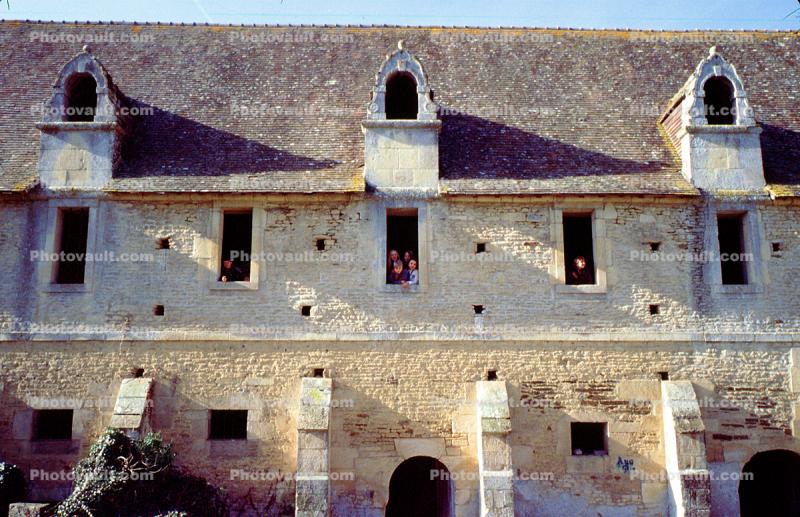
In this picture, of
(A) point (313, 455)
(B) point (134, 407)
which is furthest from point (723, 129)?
(B) point (134, 407)

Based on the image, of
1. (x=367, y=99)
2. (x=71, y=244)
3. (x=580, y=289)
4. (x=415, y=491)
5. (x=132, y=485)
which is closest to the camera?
(x=132, y=485)

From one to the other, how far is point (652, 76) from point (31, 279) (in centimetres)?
1420

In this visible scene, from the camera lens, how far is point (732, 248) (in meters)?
14.1

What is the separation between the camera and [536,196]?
1313 centimetres

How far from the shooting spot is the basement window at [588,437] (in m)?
12.9

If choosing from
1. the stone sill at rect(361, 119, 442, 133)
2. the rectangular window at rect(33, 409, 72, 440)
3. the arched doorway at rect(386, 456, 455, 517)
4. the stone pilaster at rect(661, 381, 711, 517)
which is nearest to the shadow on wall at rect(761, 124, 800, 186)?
the stone pilaster at rect(661, 381, 711, 517)

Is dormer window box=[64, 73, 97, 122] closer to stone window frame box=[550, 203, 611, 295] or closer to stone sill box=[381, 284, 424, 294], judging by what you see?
stone sill box=[381, 284, 424, 294]

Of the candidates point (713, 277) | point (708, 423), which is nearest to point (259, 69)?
point (713, 277)

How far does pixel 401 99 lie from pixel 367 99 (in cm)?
95

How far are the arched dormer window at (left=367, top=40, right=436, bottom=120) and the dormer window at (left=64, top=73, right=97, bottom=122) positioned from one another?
5.77 meters

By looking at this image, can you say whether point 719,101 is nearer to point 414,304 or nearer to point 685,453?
point 685,453

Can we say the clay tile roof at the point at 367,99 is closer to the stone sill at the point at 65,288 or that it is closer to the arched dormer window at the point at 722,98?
the arched dormer window at the point at 722,98

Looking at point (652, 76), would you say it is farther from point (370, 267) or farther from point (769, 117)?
point (370, 267)

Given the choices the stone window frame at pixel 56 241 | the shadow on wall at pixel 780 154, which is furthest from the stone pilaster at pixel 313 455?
the shadow on wall at pixel 780 154
